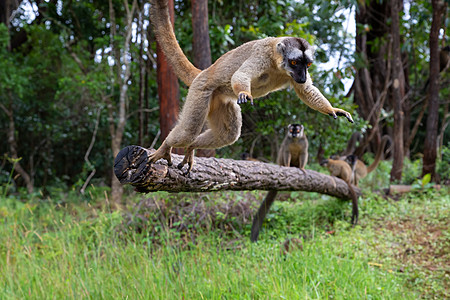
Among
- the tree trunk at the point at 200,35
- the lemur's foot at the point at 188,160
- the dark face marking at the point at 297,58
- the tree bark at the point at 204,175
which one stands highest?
the tree trunk at the point at 200,35

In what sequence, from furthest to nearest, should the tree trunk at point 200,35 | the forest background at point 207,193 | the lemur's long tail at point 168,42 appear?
the tree trunk at point 200,35
the forest background at point 207,193
the lemur's long tail at point 168,42

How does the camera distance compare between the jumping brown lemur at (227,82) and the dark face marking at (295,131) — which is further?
the dark face marking at (295,131)

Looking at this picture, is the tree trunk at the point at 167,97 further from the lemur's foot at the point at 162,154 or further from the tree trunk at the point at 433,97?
the tree trunk at the point at 433,97

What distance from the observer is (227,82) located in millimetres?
3076

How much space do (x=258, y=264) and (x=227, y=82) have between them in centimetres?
223

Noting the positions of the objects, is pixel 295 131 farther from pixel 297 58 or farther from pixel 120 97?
pixel 120 97

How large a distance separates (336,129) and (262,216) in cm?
367

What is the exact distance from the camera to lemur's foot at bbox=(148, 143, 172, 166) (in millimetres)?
2795

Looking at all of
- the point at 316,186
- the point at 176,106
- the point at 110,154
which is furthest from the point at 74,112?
the point at 316,186

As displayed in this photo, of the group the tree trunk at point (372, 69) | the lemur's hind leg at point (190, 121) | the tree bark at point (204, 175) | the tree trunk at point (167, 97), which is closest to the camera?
the tree bark at point (204, 175)

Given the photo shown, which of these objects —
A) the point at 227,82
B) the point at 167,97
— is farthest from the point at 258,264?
the point at 167,97

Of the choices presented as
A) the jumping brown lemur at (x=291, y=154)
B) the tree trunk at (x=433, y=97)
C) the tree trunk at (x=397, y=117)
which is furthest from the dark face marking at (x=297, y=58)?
the tree trunk at (x=397, y=117)

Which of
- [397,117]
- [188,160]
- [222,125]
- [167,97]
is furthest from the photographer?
[397,117]

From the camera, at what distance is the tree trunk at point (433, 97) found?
25.5ft
